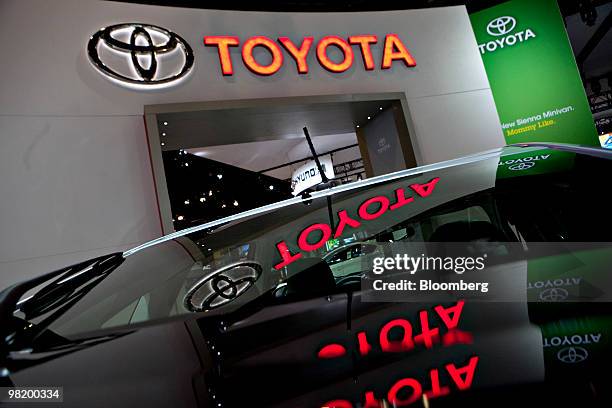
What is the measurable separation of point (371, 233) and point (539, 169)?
558mm

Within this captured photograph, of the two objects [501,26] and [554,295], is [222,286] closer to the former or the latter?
[554,295]

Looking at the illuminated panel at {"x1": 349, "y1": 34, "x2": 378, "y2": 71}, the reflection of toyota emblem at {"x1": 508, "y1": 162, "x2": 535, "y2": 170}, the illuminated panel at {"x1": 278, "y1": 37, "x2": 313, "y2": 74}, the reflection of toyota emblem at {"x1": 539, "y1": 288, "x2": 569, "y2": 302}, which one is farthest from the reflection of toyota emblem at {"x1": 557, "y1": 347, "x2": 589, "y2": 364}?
the illuminated panel at {"x1": 349, "y1": 34, "x2": 378, "y2": 71}

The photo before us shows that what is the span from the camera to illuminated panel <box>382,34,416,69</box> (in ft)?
14.5

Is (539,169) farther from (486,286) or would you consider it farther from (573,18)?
(573,18)

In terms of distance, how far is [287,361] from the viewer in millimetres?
758

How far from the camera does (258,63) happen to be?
13.1ft

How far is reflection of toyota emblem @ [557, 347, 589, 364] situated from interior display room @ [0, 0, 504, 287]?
315 centimetres

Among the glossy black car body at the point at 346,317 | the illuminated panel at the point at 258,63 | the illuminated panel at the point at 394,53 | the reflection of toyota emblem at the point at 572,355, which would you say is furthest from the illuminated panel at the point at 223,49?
the reflection of toyota emblem at the point at 572,355

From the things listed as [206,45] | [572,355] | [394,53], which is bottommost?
[572,355]

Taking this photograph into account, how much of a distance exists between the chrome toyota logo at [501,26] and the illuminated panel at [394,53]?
4.45ft

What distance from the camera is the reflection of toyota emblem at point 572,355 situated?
2.18 ft

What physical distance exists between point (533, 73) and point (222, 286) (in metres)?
5.34

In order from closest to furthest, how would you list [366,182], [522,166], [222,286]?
1. [222,286]
2. [522,166]
3. [366,182]

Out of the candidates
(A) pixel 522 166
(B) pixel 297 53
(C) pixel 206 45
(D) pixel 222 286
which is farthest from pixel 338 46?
(D) pixel 222 286
